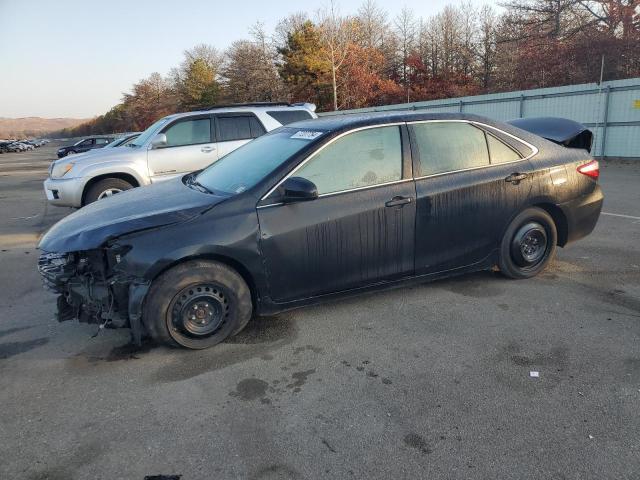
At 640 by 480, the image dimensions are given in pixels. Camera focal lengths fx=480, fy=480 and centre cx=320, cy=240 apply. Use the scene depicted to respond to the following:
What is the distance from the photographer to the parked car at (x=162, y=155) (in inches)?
308

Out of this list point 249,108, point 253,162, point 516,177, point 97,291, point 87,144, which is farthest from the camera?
point 87,144

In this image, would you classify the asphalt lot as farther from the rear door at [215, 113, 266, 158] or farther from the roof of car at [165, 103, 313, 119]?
the roof of car at [165, 103, 313, 119]

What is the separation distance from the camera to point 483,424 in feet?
8.49

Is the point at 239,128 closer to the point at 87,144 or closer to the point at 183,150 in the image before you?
the point at 183,150

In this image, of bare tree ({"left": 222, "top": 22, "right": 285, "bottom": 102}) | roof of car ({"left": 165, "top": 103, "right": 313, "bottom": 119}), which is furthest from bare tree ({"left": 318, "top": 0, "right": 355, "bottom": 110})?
roof of car ({"left": 165, "top": 103, "right": 313, "bottom": 119})

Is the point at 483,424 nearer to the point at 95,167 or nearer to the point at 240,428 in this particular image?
the point at 240,428

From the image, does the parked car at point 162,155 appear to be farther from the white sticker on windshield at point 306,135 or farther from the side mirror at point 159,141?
the white sticker on windshield at point 306,135

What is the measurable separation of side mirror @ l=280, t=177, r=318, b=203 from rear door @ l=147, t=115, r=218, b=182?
16.1ft

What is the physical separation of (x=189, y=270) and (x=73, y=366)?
106 centimetres

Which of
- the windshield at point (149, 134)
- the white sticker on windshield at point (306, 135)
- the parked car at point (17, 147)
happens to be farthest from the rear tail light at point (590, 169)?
the parked car at point (17, 147)

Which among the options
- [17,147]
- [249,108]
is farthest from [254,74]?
[249,108]

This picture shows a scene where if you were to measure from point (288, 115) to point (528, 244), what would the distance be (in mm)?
5235

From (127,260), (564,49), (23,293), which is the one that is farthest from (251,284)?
(564,49)

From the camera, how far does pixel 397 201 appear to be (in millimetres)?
3869
